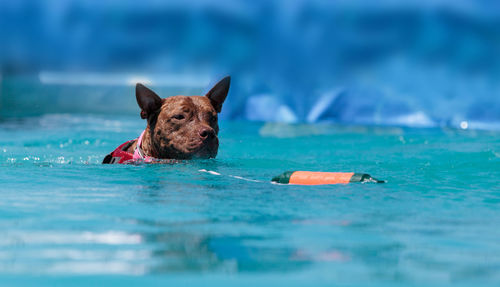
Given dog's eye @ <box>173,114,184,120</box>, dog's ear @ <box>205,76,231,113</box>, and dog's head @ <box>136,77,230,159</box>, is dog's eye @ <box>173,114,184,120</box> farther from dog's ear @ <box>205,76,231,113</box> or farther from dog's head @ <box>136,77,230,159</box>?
dog's ear @ <box>205,76,231,113</box>

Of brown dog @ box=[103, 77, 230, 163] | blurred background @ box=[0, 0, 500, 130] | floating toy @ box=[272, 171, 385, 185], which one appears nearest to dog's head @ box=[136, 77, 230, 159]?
brown dog @ box=[103, 77, 230, 163]

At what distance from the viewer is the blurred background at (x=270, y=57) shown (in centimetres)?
1175

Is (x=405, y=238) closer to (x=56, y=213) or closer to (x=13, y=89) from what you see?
(x=56, y=213)

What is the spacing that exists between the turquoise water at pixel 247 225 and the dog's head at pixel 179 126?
0.16m

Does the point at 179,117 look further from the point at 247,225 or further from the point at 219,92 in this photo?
the point at 247,225

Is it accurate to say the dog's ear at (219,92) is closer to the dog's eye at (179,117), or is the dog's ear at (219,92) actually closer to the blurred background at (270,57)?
the dog's eye at (179,117)

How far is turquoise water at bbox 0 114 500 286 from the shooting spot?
2.47 meters

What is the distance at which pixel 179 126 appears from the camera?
584 centimetres

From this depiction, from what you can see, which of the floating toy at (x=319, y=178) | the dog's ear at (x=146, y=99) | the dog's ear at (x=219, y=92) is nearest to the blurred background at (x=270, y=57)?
the dog's ear at (x=219, y=92)

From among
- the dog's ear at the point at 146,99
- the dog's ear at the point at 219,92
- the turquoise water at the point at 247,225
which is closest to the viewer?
the turquoise water at the point at 247,225

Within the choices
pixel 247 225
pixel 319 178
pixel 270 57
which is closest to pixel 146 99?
pixel 319 178

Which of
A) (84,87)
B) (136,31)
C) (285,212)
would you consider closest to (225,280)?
(285,212)

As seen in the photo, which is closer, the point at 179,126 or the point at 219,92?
the point at 179,126

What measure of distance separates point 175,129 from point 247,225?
260 cm
